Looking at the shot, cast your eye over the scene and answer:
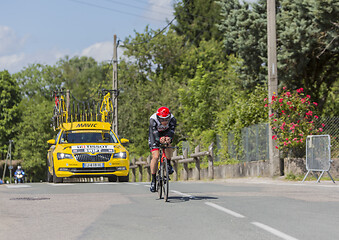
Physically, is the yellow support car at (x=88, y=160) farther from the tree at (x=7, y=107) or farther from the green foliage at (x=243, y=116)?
the tree at (x=7, y=107)

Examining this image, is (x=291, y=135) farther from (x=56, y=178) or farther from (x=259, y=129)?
(x=56, y=178)

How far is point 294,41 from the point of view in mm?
23172

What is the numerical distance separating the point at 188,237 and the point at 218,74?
4543 centimetres

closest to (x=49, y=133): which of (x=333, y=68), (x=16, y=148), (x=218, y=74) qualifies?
(x=16, y=148)

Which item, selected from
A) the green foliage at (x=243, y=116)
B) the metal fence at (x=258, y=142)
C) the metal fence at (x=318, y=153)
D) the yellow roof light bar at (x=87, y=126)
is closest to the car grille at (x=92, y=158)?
the yellow roof light bar at (x=87, y=126)

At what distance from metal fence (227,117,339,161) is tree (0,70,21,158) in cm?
5570

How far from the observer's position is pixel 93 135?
20391 millimetres

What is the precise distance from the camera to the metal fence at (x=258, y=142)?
20062 millimetres

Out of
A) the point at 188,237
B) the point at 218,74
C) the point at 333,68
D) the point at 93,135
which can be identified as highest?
the point at 218,74

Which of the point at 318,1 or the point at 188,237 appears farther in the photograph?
the point at 318,1

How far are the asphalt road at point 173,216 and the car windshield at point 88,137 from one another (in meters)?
6.85

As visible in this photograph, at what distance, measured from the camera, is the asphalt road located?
7641 millimetres

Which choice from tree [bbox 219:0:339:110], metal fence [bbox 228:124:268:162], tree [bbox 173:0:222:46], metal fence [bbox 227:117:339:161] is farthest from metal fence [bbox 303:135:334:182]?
tree [bbox 173:0:222:46]

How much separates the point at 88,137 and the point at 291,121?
21.4ft
